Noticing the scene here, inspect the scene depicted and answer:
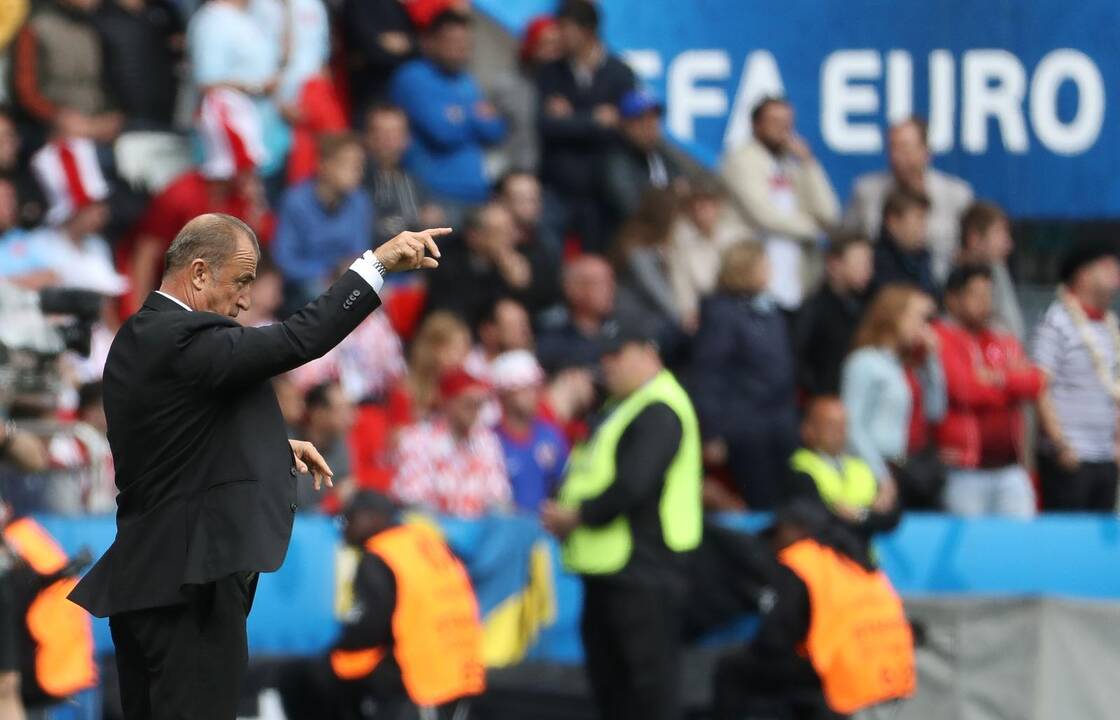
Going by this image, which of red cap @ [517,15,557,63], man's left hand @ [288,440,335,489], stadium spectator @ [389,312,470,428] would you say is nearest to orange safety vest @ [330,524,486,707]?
stadium spectator @ [389,312,470,428]

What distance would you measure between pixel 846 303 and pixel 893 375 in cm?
89

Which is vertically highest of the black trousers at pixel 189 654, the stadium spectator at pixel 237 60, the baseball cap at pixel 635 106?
the stadium spectator at pixel 237 60

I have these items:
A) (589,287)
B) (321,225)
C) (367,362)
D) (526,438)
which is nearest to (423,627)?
(526,438)

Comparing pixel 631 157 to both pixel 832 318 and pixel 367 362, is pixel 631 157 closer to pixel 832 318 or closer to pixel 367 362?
pixel 832 318

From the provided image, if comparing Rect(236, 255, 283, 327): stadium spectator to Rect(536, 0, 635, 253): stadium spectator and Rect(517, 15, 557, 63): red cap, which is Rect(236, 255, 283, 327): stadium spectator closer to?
Rect(536, 0, 635, 253): stadium spectator

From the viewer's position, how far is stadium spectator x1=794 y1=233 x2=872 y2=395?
12.0 m

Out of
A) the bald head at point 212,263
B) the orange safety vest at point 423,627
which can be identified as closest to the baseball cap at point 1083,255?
the orange safety vest at point 423,627

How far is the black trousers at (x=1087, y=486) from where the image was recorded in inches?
470

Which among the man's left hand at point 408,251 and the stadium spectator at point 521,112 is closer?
the man's left hand at point 408,251

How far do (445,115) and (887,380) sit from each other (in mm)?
3046

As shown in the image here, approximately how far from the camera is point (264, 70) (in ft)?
38.6

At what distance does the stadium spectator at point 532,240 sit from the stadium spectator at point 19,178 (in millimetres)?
2657

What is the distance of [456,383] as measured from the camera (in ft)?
35.2

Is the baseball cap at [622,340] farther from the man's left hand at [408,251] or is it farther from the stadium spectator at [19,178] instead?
the man's left hand at [408,251]
